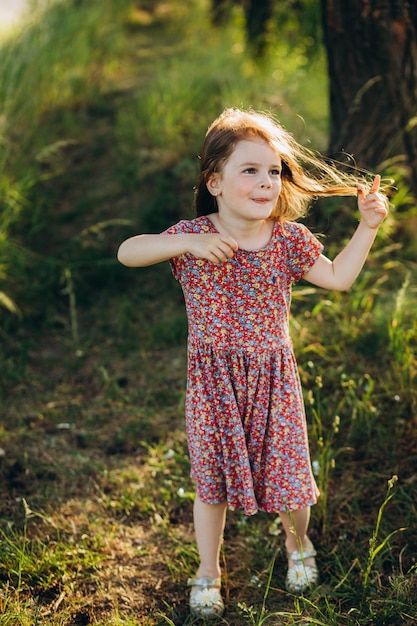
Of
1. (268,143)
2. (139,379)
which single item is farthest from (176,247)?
(139,379)

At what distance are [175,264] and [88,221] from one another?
2.44 m

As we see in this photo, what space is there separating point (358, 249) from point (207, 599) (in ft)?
3.85

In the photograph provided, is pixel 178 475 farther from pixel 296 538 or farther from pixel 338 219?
pixel 338 219

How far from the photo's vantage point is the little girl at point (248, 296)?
6.81 ft

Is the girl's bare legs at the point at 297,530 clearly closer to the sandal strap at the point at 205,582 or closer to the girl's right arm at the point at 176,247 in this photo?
the sandal strap at the point at 205,582

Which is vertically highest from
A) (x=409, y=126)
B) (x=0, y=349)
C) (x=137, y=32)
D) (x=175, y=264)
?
(x=137, y=32)

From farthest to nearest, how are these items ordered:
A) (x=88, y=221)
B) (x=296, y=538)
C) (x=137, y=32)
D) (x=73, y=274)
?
1. (x=137, y=32)
2. (x=88, y=221)
3. (x=73, y=274)
4. (x=296, y=538)

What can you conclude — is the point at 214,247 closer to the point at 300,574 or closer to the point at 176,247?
the point at 176,247

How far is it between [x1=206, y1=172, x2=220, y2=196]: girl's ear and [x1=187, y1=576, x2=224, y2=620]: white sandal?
1.21 m

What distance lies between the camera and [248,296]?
215 centimetres

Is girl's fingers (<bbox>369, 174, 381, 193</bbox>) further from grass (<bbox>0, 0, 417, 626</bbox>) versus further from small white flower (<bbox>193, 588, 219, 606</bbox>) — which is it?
small white flower (<bbox>193, 588, 219, 606</bbox>)

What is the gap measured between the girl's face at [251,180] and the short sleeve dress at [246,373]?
13 cm

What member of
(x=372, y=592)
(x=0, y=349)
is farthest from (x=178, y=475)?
(x=0, y=349)

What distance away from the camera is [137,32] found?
7809 millimetres
